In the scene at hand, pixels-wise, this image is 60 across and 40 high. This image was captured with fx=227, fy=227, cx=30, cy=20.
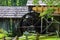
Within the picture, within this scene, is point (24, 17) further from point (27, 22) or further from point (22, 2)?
A: point (22, 2)

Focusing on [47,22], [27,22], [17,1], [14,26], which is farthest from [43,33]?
[17,1]

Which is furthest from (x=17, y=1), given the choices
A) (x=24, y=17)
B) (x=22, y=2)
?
(x=24, y=17)

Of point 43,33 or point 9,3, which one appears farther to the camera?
point 9,3

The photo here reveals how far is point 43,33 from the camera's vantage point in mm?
7539

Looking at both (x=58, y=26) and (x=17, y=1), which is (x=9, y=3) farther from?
(x=58, y=26)

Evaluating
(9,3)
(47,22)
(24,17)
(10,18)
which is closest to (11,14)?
(10,18)

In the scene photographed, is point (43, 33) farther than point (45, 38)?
Yes

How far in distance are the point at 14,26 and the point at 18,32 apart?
36.1 inches

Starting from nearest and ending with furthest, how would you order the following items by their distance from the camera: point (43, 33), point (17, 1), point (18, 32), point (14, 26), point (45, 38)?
point (45, 38), point (43, 33), point (18, 32), point (14, 26), point (17, 1)

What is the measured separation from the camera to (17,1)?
11789 millimetres

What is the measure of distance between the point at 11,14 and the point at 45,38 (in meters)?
2.99

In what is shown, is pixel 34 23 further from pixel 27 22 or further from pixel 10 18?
pixel 10 18

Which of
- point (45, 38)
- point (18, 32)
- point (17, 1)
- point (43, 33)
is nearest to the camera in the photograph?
point (45, 38)

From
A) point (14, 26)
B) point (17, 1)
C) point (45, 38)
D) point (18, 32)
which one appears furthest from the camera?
point (17, 1)
